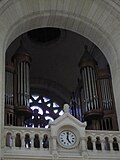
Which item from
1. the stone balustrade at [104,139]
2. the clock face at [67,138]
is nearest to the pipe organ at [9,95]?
the clock face at [67,138]

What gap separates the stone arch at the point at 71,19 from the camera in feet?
36.8

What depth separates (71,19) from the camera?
38.9ft

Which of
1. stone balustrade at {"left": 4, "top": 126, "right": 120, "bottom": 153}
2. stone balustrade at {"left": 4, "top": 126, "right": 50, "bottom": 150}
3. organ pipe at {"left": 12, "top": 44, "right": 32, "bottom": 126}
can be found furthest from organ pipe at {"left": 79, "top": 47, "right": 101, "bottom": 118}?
stone balustrade at {"left": 4, "top": 126, "right": 50, "bottom": 150}

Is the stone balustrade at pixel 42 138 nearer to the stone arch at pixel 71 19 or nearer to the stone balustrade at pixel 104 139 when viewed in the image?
the stone balustrade at pixel 104 139

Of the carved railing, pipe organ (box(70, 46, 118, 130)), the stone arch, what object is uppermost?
the stone arch

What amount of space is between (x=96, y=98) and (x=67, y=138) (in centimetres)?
249

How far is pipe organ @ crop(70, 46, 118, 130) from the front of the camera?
39.8ft

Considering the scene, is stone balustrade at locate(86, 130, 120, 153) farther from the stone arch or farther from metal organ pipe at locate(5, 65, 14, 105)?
metal organ pipe at locate(5, 65, 14, 105)

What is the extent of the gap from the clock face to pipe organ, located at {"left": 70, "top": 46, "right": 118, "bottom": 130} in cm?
187

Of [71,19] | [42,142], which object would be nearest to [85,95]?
[71,19]

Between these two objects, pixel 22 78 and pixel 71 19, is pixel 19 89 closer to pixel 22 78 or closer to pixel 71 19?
pixel 22 78

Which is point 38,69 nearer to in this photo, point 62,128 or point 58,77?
point 58,77

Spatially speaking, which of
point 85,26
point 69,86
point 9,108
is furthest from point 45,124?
point 85,26

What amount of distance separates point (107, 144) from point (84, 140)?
0.93 metres
